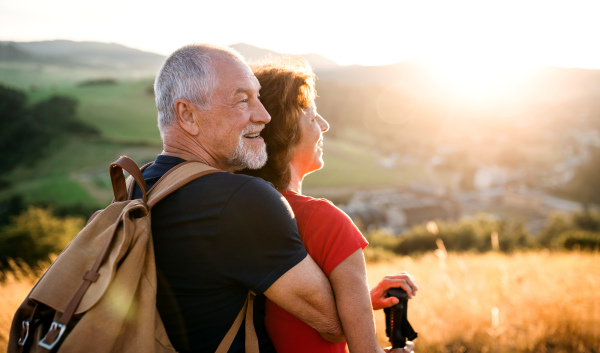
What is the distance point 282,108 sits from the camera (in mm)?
1972

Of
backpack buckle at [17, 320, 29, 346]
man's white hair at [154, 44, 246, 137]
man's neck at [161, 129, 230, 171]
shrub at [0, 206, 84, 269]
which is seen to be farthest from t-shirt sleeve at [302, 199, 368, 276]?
shrub at [0, 206, 84, 269]

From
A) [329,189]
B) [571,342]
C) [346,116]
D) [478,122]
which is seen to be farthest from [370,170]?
[571,342]

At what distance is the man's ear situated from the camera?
1.79m

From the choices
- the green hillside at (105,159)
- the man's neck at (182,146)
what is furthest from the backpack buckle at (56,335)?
the green hillside at (105,159)

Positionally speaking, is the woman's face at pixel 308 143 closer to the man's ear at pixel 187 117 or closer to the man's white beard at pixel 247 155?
the man's white beard at pixel 247 155

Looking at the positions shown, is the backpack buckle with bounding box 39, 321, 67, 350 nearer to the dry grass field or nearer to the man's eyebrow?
the man's eyebrow

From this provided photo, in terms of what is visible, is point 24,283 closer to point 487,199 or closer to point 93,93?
point 487,199

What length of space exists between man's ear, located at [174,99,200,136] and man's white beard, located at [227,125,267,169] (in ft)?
0.67

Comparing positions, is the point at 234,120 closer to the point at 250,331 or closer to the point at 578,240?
the point at 250,331

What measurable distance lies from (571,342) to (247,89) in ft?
13.1

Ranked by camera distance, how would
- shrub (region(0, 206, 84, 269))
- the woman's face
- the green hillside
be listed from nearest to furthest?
the woman's face < shrub (region(0, 206, 84, 269)) < the green hillside

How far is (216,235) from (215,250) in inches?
2.5

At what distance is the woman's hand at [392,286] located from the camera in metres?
1.90

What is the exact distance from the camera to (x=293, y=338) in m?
1.76
